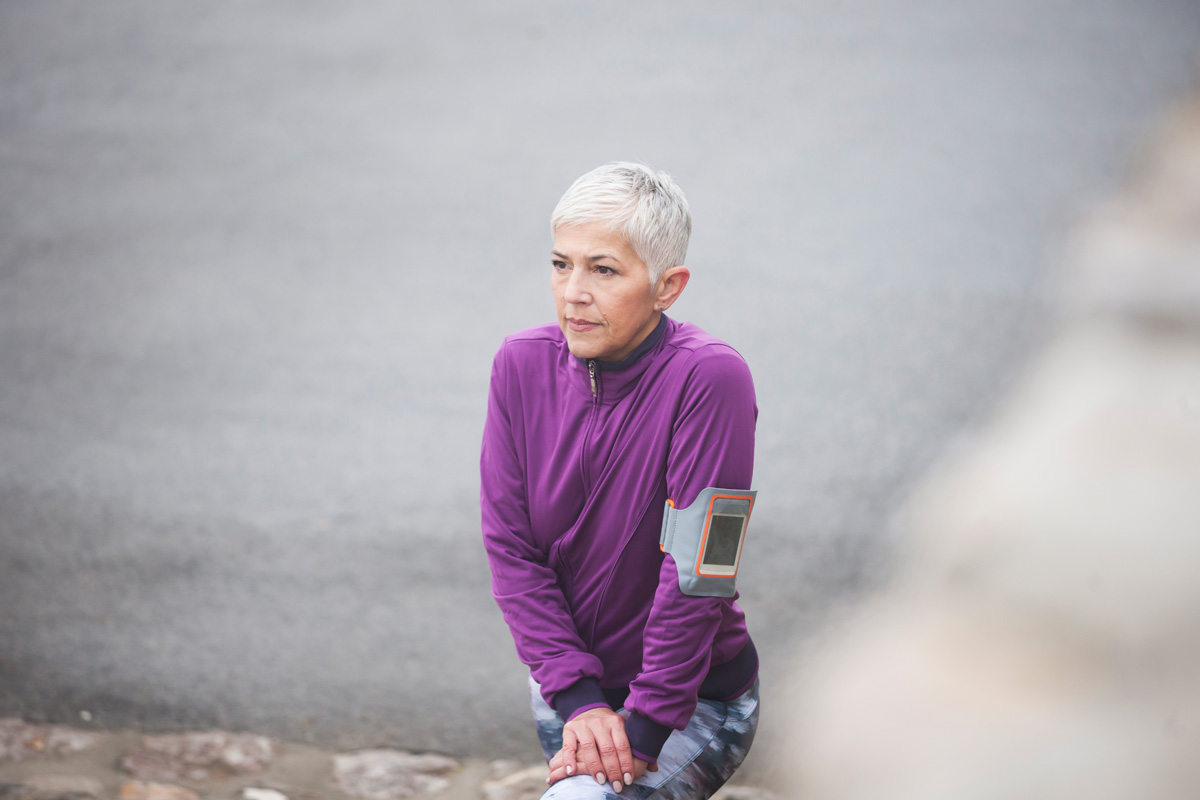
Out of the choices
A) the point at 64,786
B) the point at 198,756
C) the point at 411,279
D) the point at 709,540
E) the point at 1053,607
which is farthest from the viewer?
the point at 411,279

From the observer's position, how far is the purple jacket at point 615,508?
1.51m

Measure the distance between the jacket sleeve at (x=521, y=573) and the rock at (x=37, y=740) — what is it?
182 centimetres

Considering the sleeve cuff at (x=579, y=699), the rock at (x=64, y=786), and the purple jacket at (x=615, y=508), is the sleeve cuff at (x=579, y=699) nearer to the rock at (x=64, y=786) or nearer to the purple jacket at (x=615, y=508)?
the purple jacket at (x=615, y=508)

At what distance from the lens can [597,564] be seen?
1628 millimetres

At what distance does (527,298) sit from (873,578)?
7.47 feet

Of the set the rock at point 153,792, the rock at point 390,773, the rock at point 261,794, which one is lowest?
the rock at point 153,792

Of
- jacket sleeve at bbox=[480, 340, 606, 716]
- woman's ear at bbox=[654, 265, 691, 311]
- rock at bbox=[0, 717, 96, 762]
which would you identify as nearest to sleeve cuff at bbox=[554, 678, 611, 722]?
jacket sleeve at bbox=[480, 340, 606, 716]

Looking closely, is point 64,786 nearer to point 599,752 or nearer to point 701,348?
point 599,752

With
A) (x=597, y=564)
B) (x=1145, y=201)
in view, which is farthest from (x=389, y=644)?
(x=1145, y=201)

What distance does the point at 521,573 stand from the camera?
5.38ft

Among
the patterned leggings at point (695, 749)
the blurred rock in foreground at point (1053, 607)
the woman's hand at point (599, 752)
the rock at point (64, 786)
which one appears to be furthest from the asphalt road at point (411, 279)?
the woman's hand at point (599, 752)

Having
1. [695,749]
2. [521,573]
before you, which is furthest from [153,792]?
[695,749]

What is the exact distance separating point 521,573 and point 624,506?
0.21 meters

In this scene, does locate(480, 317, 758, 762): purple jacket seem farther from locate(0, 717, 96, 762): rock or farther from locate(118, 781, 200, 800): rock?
locate(0, 717, 96, 762): rock
